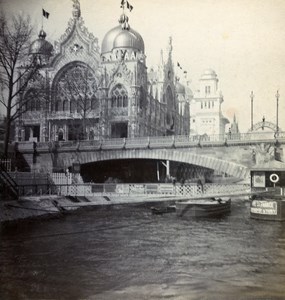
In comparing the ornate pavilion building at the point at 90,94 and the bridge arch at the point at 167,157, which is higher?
the ornate pavilion building at the point at 90,94

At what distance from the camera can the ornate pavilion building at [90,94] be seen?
11031mm

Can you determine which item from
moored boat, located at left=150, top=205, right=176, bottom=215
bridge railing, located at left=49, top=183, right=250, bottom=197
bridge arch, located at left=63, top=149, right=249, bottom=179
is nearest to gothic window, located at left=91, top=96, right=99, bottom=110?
bridge arch, located at left=63, top=149, right=249, bottom=179

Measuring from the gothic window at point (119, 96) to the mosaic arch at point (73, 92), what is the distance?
139 centimetres

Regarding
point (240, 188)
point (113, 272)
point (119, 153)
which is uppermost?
point (119, 153)

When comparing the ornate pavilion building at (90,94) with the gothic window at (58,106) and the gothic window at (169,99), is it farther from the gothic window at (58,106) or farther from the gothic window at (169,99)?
the gothic window at (169,99)

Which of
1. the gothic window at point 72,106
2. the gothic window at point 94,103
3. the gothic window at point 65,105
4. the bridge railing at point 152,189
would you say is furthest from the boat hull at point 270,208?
the gothic window at point 94,103

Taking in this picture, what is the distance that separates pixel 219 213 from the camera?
8117 mm

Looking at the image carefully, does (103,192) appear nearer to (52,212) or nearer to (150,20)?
(52,212)

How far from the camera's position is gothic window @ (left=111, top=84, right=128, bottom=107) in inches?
569

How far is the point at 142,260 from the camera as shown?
4.68 m

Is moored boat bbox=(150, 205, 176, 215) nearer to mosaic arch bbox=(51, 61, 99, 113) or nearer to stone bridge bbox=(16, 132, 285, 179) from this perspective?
stone bridge bbox=(16, 132, 285, 179)

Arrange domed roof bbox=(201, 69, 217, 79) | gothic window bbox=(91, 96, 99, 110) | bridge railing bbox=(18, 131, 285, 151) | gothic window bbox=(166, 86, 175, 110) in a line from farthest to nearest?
gothic window bbox=(166, 86, 175, 110) → gothic window bbox=(91, 96, 99, 110) → bridge railing bbox=(18, 131, 285, 151) → domed roof bbox=(201, 69, 217, 79)

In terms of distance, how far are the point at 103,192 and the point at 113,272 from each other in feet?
18.7

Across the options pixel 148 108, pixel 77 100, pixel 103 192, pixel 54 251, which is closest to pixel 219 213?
pixel 103 192
